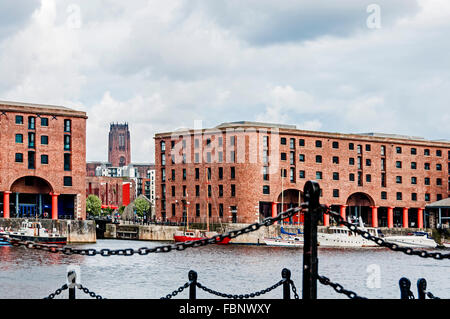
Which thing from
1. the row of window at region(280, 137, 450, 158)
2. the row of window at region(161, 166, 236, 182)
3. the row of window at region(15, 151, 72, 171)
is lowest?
the row of window at region(161, 166, 236, 182)

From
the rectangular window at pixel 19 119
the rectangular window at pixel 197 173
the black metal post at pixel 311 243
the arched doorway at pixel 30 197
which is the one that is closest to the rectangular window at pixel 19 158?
the arched doorway at pixel 30 197

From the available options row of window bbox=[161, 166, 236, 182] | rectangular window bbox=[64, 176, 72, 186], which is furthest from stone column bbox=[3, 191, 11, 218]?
row of window bbox=[161, 166, 236, 182]

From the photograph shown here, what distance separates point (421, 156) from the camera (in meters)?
97.2

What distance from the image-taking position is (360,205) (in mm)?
93812

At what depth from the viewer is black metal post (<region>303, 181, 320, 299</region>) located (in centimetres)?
816

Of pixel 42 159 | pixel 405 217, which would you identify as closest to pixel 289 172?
pixel 405 217

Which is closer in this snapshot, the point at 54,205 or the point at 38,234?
the point at 38,234

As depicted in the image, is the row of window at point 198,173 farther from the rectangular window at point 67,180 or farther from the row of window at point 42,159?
the row of window at point 42,159

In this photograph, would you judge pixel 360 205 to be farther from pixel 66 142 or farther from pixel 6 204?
pixel 6 204

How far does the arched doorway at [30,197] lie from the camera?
260 feet

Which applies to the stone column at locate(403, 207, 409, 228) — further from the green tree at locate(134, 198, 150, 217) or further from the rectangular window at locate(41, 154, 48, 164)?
the green tree at locate(134, 198, 150, 217)

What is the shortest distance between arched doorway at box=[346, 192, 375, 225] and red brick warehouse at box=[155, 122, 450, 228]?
0.14 metres

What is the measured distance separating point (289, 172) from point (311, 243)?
78.4 meters
